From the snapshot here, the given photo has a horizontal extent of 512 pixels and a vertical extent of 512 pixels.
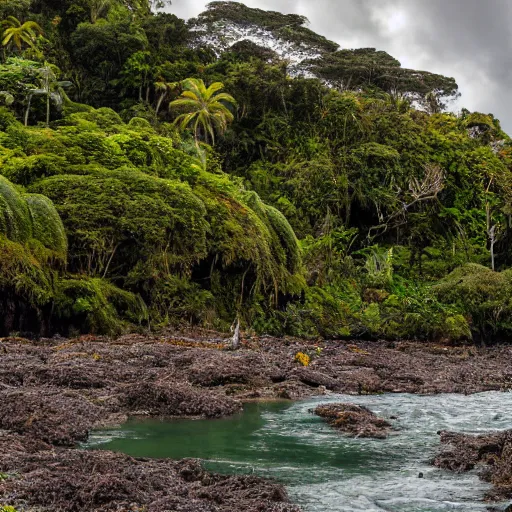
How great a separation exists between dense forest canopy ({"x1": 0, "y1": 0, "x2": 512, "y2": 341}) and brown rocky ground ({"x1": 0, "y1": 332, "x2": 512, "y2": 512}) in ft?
8.46

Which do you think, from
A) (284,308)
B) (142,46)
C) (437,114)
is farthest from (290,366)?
(437,114)

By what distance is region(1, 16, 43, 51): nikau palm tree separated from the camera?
35.8m

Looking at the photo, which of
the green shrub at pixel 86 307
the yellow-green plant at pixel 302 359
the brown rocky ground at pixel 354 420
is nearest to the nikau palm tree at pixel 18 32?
the green shrub at pixel 86 307

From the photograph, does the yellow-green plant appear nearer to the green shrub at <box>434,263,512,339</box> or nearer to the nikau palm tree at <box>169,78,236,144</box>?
the green shrub at <box>434,263,512,339</box>

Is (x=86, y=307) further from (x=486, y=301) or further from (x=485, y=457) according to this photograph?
(x=486, y=301)

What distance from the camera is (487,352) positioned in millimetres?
22828

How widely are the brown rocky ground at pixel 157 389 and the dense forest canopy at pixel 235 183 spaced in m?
2.58

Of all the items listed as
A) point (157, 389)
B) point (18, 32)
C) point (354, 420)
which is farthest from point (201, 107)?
point (354, 420)

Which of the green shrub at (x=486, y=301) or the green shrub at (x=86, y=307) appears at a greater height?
the green shrub at (x=486, y=301)

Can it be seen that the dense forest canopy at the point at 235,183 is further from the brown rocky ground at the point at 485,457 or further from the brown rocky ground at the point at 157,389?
the brown rocky ground at the point at 485,457

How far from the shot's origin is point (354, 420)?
35.6ft

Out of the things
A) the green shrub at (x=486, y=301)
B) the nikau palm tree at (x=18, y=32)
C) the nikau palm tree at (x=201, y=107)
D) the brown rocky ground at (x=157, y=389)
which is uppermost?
the nikau palm tree at (x=18, y=32)

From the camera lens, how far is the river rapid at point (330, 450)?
7.14 metres

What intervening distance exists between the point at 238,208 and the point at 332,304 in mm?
4831
